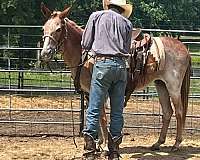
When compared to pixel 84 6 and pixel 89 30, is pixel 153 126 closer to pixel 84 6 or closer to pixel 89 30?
pixel 89 30

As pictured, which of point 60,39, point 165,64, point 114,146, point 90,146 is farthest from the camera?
point 165,64

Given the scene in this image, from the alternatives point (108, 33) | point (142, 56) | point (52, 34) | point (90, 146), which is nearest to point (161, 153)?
point (142, 56)

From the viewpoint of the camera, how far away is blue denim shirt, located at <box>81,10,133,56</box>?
5.29 m

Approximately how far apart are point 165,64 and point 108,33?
82.2 inches

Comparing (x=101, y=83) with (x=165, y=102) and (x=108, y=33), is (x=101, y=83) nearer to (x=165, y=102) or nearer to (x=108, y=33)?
(x=108, y=33)

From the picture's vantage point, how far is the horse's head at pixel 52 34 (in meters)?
6.19

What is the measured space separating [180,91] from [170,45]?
72 cm

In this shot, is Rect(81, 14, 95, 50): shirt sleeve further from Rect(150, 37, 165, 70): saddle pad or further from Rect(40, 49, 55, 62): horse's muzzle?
Rect(150, 37, 165, 70): saddle pad

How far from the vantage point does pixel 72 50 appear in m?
6.55

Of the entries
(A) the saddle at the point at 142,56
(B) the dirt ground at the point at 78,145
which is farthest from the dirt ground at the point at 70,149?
(A) the saddle at the point at 142,56

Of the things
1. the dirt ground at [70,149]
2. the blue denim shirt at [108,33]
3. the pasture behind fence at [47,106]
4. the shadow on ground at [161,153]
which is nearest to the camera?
the blue denim shirt at [108,33]

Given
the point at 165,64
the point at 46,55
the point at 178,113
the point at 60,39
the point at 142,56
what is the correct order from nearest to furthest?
the point at 46,55, the point at 60,39, the point at 142,56, the point at 165,64, the point at 178,113

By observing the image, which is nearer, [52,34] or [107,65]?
[107,65]

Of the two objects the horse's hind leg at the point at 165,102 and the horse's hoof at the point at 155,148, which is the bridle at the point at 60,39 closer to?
the horse's hind leg at the point at 165,102
